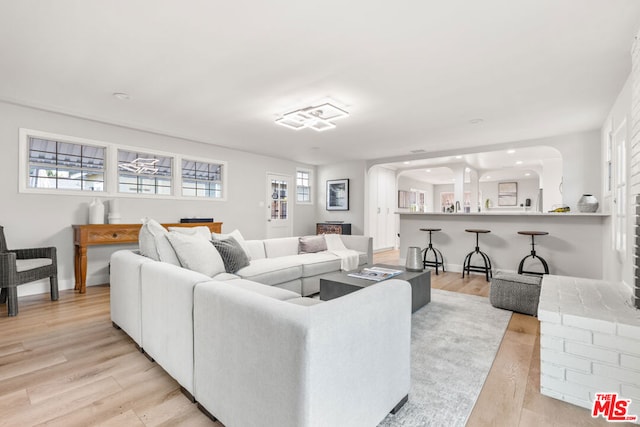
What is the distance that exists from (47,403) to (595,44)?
431 centimetres

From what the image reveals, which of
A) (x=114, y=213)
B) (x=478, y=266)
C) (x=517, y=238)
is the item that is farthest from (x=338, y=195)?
(x=114, y=213)

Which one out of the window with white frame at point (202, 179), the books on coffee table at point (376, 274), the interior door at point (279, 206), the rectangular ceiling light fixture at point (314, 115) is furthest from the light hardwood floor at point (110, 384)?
the interior door at point (279, 206)

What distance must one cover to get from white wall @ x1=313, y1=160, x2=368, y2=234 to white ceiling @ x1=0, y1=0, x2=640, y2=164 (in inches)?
121

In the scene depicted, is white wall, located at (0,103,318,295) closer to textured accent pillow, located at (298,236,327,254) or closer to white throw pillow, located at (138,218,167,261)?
textured accent pillow, located at (298,236,327,254)

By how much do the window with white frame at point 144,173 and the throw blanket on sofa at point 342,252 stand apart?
2885 millimetres

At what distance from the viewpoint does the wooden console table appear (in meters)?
→ 3.84

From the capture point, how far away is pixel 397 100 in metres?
3.47

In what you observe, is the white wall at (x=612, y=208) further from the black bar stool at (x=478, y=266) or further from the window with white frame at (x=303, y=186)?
the window with white frame at (x=303, y=186)

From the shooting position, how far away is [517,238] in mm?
4918

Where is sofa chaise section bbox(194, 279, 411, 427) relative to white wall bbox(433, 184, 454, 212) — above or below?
below

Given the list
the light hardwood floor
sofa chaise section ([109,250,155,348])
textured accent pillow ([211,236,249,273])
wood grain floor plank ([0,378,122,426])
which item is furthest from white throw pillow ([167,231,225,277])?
wood grain floor plank ([0,378,122,426])

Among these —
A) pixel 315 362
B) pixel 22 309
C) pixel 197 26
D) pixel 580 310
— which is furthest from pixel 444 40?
pixel 22 309

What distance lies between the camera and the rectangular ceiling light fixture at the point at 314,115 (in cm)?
350

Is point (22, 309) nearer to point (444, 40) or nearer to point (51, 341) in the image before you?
point (51, 341)
